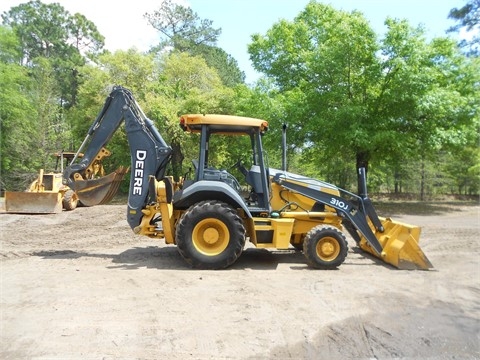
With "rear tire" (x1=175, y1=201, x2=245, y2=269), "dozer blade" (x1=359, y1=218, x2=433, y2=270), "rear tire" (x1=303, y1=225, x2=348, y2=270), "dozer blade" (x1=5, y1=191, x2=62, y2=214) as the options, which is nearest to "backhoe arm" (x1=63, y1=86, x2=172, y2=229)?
"rear tire" (x1=175, y1=201, x2=245, y2=269)

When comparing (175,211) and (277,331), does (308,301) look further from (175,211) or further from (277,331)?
(175,211)

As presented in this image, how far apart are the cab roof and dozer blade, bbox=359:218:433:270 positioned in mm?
2950

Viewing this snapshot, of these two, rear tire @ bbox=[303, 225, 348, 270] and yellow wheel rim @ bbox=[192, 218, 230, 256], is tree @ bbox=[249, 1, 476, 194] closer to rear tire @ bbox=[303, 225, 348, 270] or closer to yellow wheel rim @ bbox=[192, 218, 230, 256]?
rear tire @ bbox=[303, 225, 348, 270]

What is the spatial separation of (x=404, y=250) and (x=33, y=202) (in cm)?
1182

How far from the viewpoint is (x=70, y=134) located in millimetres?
29328

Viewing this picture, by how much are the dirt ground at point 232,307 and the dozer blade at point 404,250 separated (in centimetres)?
22

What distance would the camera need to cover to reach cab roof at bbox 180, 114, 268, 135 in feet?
23.2

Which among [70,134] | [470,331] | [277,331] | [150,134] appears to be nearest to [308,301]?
[277,331]

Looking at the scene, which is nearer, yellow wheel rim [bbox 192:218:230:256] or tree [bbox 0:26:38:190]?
yellow wheel rim [bbox 192:218:230:256]

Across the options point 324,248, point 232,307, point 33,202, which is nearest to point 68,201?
point 33,202

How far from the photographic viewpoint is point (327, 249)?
7008mm

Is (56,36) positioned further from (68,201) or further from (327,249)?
(327,249)

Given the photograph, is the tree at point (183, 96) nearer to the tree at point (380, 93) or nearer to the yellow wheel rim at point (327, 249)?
the tree at point (380, 93)

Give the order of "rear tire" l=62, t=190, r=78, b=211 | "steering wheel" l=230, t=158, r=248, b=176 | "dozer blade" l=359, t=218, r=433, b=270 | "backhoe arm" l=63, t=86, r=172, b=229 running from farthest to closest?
"rear tire" l=62, t=190, r=78, b=211, "steering wheel" l=230, t=158, r=248, b=176, "backhoe arm" l=63, t=86, r=172, b=229, "dozer blade" l=359, t=218, r=433, b=270
